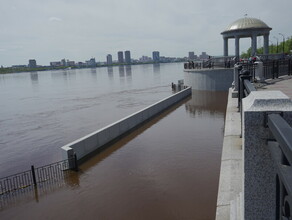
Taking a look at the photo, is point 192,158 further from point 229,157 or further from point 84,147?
point 229,157

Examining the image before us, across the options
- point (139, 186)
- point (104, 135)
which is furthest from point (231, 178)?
point (104, 135)

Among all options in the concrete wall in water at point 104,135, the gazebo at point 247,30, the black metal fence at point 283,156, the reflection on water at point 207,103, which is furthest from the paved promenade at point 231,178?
the gazebo at point 247,30

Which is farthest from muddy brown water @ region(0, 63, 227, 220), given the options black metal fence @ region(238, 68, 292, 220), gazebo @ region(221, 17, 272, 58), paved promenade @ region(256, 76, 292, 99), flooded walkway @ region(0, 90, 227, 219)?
gazebo @ region(221, 17, 272, 58)

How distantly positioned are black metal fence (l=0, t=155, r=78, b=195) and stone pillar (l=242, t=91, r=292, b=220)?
34.5 ft

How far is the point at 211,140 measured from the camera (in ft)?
50.6

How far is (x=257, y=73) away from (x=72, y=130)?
532 inches

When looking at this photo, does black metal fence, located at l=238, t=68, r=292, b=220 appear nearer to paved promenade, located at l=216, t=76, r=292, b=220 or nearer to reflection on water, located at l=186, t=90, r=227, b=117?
paved promenade, located at l=216, t=76, r=292, b=220

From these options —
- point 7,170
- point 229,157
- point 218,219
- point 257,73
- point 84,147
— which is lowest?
point 7,170

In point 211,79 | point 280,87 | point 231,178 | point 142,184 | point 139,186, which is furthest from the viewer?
point 211,79

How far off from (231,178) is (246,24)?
38.9 m

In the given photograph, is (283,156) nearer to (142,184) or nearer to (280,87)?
(142,184)

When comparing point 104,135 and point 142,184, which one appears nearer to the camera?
point 142,184

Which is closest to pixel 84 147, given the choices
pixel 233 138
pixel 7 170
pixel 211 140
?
pixel 7 170

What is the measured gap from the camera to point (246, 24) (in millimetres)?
39594
